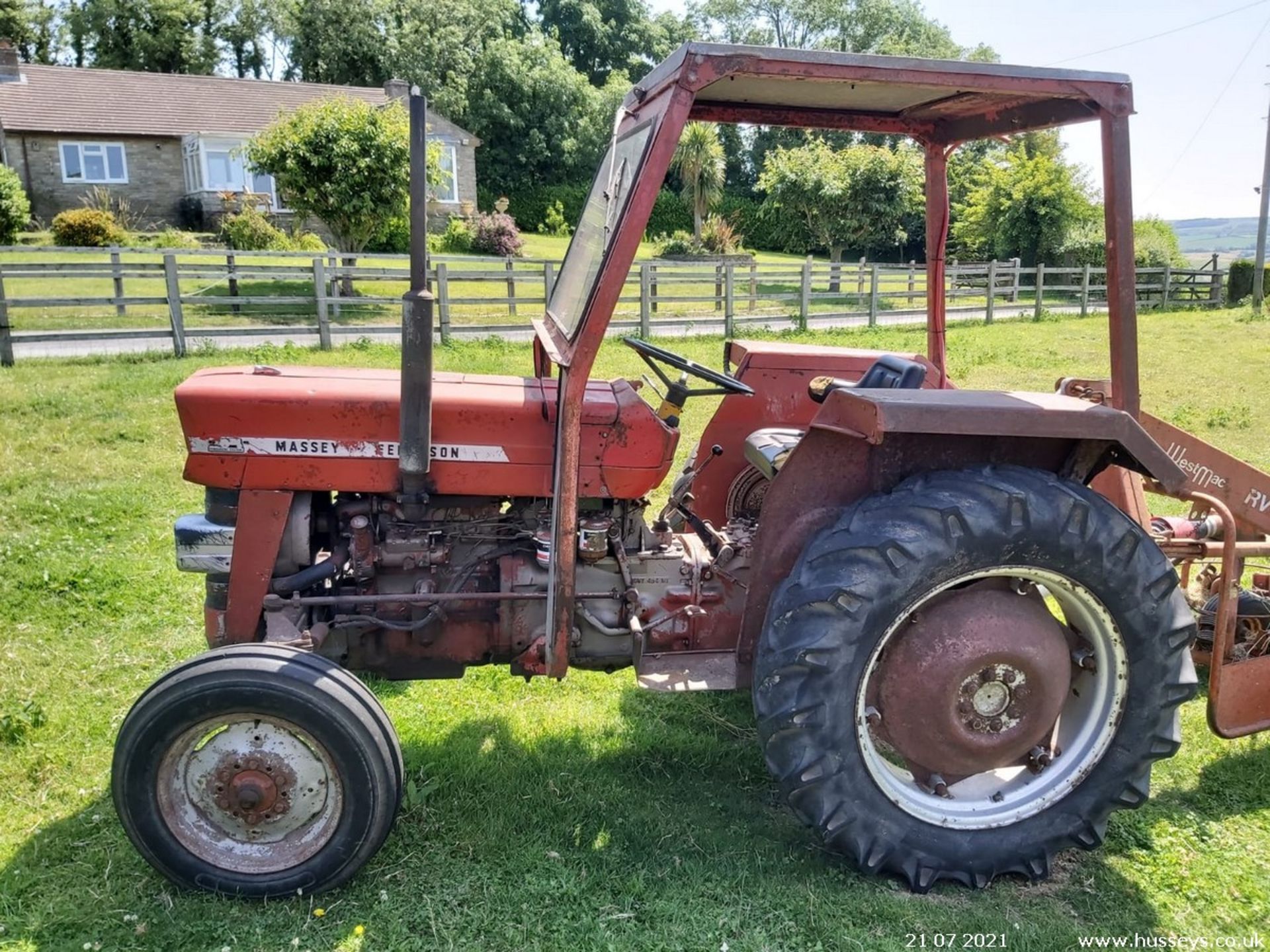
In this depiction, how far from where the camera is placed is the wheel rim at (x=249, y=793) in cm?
250

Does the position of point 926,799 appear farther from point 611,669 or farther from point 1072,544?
point 611,669

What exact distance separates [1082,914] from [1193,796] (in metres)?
0.88

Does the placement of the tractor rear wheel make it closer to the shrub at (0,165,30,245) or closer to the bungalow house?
the shrub at (0,165,30,245)

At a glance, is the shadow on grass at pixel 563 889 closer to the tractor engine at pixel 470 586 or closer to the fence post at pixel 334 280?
the tractor engine at pixel 470 586

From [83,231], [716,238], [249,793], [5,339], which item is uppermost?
[716,238]

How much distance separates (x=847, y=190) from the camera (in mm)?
23859

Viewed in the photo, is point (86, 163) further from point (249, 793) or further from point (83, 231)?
point (249, 793)

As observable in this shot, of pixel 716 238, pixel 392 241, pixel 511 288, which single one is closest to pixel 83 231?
pixel 392 241

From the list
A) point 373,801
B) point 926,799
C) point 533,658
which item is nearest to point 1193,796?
point 926,799

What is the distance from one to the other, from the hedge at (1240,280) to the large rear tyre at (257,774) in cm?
2659

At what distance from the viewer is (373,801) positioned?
2492mm

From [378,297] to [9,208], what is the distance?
13.8 metres

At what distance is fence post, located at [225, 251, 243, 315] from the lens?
12702 millimetres

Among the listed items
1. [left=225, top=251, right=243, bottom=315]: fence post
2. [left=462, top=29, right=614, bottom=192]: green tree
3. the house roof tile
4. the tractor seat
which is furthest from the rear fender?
[left=462, top=29, right=614, bottom=192]: green tree
